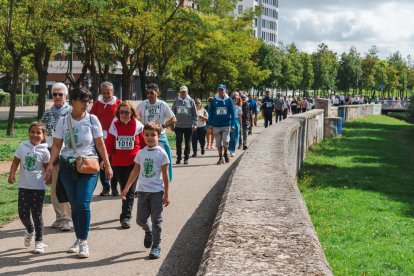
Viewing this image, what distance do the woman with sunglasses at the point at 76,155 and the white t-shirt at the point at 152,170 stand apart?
17.5 inches

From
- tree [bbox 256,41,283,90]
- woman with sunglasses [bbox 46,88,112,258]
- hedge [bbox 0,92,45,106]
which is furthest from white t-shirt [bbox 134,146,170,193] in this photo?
tree [bbox 256,41,283,90]

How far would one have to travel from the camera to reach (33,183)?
22.7 feet

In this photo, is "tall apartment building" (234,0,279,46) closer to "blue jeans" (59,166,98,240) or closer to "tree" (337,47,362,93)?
"tree" (337,47,362,93)

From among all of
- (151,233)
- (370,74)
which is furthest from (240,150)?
(370,74)

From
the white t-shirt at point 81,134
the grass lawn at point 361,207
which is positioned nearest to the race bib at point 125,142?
the white t-shirt at point 81,134

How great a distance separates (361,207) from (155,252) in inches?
250

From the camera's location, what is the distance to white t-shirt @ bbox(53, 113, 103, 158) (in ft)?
22.2

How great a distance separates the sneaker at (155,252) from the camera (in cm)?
663

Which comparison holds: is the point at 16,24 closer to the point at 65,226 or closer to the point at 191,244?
the point at 65,226

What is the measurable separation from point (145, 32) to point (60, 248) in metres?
22.5

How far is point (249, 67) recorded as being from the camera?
178ft

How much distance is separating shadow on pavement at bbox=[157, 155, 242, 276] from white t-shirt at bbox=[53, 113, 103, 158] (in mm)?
1362

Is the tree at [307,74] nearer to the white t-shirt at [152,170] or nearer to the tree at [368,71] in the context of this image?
the tree at [368,71]

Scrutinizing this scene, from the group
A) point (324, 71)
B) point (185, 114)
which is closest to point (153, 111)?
point (185, 114)
